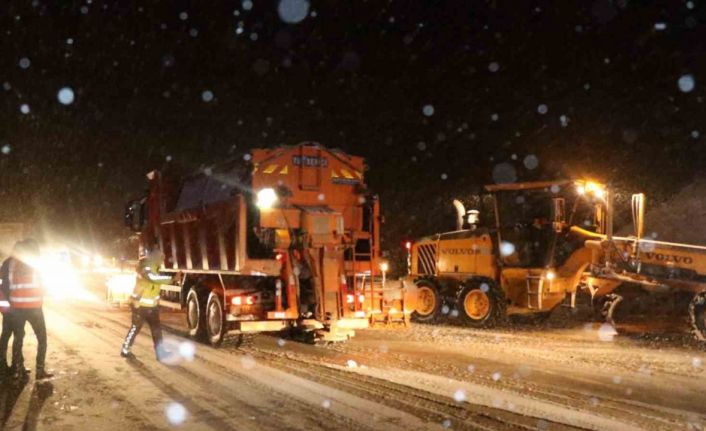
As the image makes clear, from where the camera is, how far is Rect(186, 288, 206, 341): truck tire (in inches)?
Answer: 532

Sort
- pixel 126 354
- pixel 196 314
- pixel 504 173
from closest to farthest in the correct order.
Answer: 1. pixel 126 354
2. pixel 196 314
3. pixel 504 173

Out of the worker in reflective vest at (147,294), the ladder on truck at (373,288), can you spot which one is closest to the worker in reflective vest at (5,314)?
the worker in reflective vest at (147,294)

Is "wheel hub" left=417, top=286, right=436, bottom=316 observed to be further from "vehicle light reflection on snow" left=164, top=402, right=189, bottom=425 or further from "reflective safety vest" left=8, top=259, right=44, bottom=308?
"vehicle light reflection on snow" left=164, top=402, right=189, bottom=425

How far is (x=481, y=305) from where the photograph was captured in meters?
16.6

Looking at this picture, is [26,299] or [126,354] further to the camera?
[126,354]

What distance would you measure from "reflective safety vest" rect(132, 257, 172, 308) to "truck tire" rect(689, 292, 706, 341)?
371 inches

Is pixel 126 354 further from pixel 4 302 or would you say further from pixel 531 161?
pixel 531 161

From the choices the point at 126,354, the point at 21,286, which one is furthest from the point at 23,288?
the point at 126,354

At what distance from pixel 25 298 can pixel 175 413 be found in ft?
11.9

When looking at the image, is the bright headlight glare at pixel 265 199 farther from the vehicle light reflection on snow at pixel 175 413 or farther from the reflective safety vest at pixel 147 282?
the vehicle light reflection on snow at pixel 175 413

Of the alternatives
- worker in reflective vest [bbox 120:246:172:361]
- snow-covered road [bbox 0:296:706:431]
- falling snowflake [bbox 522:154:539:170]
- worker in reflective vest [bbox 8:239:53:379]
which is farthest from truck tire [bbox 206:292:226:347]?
falling snowflake [bbox 522:154:539:170]

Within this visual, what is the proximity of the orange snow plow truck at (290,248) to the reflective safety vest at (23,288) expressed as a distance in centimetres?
327

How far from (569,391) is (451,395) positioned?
4.86ft

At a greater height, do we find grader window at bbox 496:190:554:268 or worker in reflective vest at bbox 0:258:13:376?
grader window at bbox 496:190:554:268
